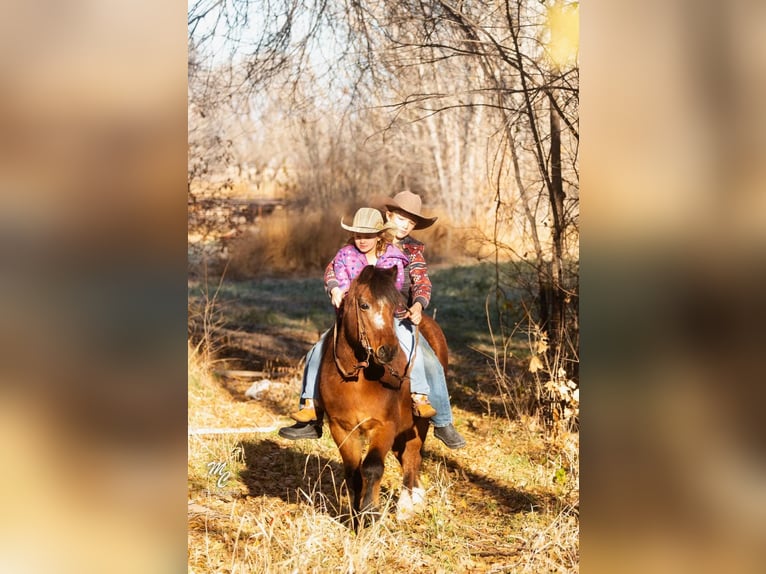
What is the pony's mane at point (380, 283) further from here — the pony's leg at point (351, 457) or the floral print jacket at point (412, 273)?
the pony's leg at point (351, 457)

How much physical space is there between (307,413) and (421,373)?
1.87 ft

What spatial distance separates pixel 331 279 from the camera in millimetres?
4234

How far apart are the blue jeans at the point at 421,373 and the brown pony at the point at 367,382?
53 millimetres

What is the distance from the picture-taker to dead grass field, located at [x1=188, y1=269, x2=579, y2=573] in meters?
4.21

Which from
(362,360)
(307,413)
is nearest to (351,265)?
(362,360)

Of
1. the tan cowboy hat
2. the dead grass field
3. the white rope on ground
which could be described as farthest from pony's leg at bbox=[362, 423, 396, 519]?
the white rope on ground
